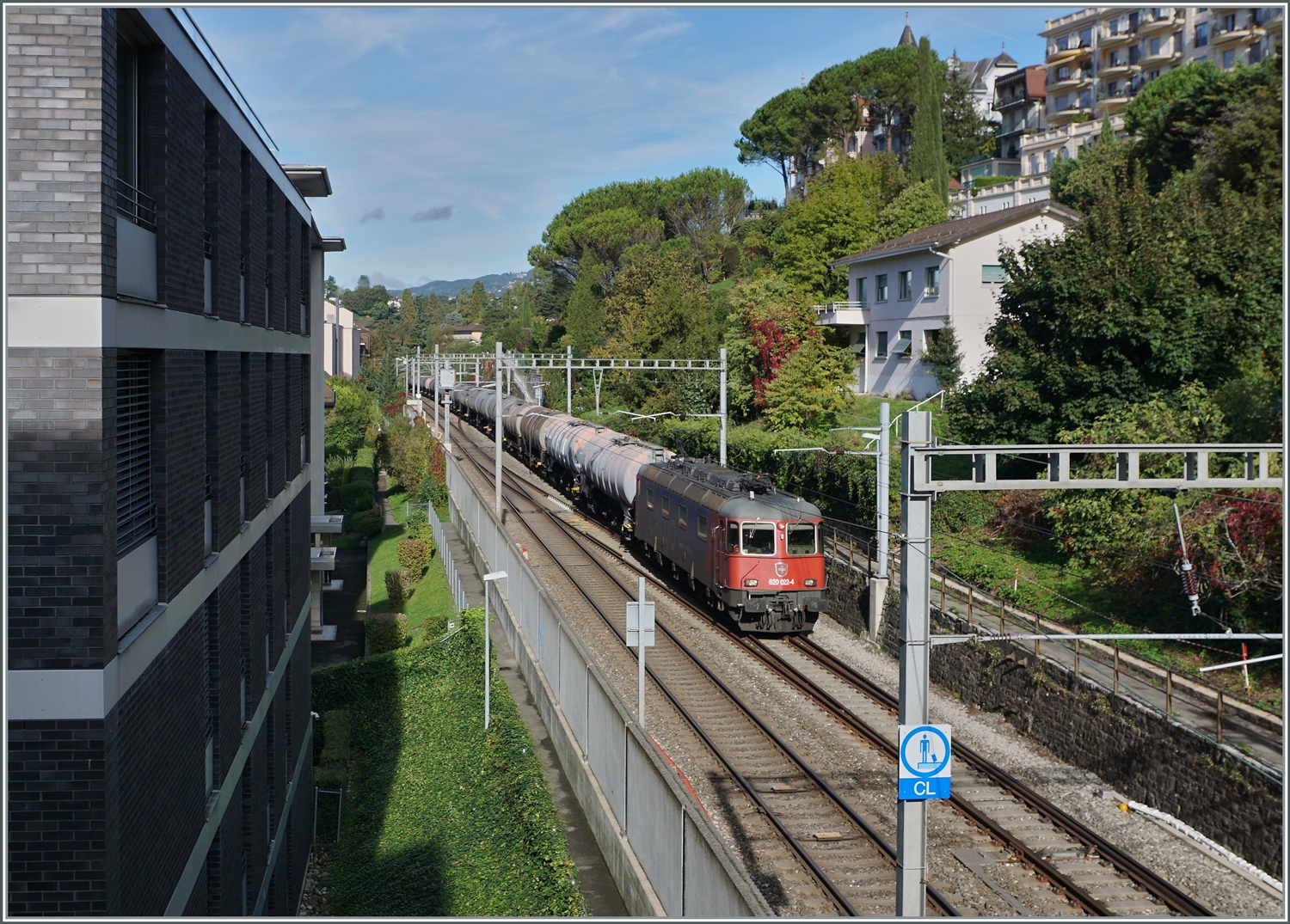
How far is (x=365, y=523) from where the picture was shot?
44.9 meters

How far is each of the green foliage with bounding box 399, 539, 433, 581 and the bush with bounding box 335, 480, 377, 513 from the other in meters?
9.84

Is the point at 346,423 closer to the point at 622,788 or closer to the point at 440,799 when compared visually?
the point at 440,799

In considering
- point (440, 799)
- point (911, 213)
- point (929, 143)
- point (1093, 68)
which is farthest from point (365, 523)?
point (1093, 68)

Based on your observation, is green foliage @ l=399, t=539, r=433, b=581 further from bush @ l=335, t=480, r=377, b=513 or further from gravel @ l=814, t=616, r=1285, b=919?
gravel @ l=814, t=616, r=1285, b=919

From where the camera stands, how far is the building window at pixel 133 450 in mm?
7836

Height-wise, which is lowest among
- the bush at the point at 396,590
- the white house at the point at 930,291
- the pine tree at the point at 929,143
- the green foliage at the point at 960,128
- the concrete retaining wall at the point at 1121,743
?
the bush at the point at 396,590

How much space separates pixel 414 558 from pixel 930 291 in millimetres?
21765

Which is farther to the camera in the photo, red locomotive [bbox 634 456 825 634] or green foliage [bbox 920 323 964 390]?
green foliage [bbox 920 323 964 390]

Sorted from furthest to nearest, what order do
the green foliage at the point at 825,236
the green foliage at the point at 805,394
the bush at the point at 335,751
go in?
the green foliage at the point at 825,236 < the green foliage at the point at 805,394 < the bush at the point at 335,751

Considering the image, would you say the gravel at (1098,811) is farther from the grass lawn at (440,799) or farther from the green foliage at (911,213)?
the green foliage at (911,213)

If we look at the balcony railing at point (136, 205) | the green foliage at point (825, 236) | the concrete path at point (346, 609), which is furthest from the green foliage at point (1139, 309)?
the green foliage at point (825, 236)

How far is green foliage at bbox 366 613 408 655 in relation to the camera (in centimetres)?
2867

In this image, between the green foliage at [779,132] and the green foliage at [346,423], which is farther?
the green foliage at [779,132]

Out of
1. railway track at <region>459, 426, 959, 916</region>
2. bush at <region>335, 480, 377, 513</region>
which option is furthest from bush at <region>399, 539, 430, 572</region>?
railway track at <region>459, 426, 959, 916</region>
